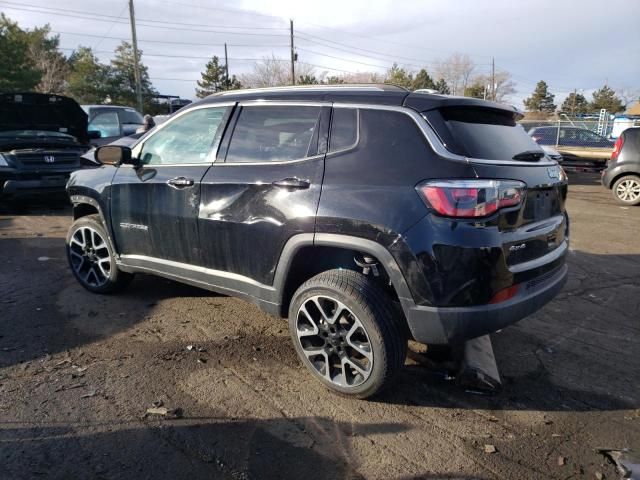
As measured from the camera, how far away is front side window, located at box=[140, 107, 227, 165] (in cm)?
388

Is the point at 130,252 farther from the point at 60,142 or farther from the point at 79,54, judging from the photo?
the point at 79,54

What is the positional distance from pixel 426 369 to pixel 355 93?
199cm

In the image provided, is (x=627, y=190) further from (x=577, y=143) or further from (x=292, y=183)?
(x=292, y=183)

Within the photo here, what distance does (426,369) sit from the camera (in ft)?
11.6

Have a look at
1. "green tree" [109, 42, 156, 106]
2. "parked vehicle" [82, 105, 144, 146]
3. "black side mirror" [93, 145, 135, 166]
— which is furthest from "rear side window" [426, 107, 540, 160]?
"green tree" [109, 42, 156, 106]

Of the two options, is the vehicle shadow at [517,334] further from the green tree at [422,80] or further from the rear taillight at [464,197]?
the green tree at [422,80]

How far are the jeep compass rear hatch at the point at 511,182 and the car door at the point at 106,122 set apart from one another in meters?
10.6

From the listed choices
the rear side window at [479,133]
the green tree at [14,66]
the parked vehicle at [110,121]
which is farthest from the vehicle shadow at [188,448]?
the green tree at [14,66]

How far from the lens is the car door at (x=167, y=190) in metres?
3.85

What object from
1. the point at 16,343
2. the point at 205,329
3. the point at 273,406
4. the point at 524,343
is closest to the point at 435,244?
the point at 273,406

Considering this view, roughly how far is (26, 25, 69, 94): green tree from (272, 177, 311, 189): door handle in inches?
1820

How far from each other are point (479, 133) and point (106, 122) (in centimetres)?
1131

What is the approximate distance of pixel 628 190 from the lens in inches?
428

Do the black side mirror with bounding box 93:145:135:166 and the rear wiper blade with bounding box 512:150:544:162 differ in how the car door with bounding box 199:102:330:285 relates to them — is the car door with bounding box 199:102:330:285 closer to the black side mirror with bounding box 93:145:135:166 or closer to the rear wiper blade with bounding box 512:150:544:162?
the black side mirror with bounding box 93:145:135:166
